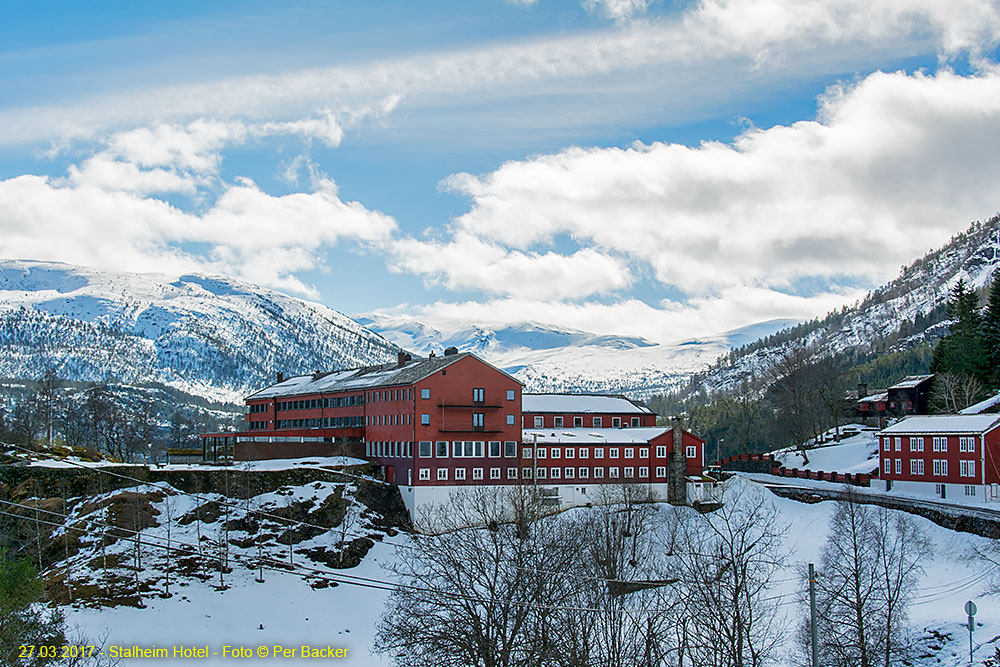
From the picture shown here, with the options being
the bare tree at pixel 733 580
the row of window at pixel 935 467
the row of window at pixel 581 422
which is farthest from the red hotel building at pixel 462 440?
the row of window at pixel 935 467

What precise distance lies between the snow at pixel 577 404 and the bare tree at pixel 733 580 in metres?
A: 20.7

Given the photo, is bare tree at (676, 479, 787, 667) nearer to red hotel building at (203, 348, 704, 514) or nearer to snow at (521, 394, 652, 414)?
red hotel building at (203, 348, 704, 514)

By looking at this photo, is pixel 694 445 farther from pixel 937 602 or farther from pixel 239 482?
pixel 239 482

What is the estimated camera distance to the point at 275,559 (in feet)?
239

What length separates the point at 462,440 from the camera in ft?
303

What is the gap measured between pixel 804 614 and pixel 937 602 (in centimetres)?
946

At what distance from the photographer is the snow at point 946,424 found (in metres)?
83.1

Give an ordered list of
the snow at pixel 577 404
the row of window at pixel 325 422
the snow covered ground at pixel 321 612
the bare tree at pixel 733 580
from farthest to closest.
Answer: the snow at pixel 577 404 → the row of window at pixel 325 422 → the snow covered ground at pixel 321 612 → the bare tree at pixel 733 580

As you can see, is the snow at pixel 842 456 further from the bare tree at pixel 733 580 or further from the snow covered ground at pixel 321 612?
the snow covered ground at pixel 321 612

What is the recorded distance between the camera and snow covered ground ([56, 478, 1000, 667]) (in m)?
56.1

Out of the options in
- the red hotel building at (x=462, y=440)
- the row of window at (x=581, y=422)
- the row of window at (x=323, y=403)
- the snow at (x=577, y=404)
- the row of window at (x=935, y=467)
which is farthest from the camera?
the snow at (x=577, y=404)

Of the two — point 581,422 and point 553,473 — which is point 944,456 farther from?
point 581,422

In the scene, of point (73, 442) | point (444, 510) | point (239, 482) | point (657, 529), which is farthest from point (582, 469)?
point (73, 442)

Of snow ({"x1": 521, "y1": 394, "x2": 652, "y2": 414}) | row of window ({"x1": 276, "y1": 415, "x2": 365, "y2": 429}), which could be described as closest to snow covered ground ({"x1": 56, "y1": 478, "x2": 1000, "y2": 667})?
row of window ({"x1": 276, "y1": 415, "x2": 365, "y2": 429})
